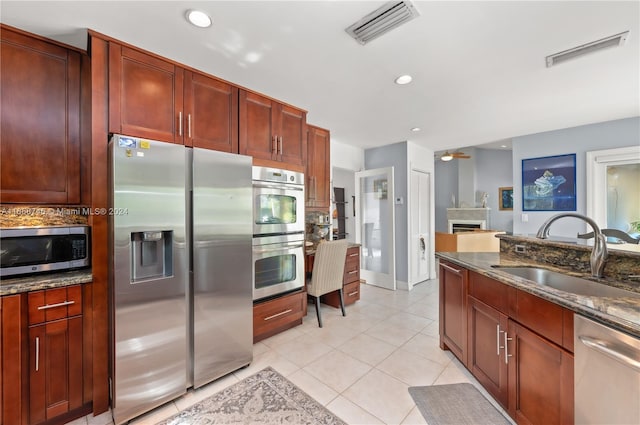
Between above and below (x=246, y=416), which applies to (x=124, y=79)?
above

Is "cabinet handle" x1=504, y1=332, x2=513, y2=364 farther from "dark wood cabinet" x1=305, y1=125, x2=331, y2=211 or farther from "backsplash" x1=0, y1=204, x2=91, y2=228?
"backsplash" x1=0, y1=204, x2=91, y2=228

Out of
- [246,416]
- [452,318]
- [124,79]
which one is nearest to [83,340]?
[246,416]

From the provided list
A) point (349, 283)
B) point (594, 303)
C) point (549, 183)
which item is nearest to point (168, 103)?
point (594, 303)

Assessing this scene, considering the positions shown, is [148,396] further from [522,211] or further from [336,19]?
[522,211]

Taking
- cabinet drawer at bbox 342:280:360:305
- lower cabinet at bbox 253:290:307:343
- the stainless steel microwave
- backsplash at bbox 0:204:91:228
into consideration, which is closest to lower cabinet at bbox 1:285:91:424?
the stainless steel microwave

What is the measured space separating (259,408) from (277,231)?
1443mm

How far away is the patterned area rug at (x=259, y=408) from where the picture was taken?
164cm

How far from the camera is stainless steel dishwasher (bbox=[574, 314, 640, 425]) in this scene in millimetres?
959

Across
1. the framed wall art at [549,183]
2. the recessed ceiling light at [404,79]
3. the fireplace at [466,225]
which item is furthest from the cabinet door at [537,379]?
the fireplace at [466,225]

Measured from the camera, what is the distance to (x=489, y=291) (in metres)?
1.77

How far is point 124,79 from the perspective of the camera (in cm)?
181

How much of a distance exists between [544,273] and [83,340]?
331 centimetres

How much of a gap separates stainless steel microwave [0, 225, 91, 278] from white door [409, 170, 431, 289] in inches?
164

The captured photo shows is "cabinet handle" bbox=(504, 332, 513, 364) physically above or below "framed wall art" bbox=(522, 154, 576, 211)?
below
